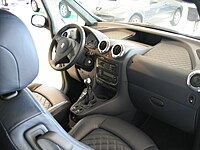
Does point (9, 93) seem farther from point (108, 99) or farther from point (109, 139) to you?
point (108, 99)

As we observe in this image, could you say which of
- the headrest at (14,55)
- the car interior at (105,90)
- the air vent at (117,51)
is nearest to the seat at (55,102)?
the car interior at (105,90)

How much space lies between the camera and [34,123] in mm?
929

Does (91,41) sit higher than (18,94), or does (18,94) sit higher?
(18,94)

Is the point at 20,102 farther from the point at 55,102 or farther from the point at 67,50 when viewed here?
the point at 55,102

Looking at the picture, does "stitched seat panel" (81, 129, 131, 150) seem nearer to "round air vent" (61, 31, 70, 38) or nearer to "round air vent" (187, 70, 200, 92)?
"round air vent" (187, 70, 200, 92)

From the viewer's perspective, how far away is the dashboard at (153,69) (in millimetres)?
1445

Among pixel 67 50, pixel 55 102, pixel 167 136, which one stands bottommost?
pixel 167 136

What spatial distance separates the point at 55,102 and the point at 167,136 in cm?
85

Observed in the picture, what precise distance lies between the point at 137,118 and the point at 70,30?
2.63 ft

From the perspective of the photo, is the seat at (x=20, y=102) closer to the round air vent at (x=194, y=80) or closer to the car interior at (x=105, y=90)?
the car interior at (x=105, y=90)

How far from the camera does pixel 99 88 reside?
6.73 ft

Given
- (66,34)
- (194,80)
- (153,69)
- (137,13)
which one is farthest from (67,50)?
(137,13)

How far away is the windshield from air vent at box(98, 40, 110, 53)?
42cm

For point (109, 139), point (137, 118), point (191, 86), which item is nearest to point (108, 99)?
point (137, 118)
